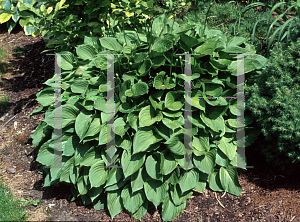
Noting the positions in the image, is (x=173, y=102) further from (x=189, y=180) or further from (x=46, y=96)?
(x=46, y=96)

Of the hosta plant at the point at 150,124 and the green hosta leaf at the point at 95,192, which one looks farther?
the green hosta leaf at the point at 95,192

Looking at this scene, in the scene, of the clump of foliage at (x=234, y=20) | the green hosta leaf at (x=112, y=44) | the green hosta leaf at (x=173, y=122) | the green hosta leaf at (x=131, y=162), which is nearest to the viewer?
the green hosta leaf at (x=173, y=122)

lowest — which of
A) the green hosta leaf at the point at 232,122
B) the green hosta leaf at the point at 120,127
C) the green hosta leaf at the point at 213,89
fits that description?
the green hosta leaf at the point at 232,122

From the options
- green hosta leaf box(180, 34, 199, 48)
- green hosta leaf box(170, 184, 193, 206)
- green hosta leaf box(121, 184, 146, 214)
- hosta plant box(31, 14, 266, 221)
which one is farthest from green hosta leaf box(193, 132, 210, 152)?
green hosta leaf box(180, 34, 199, 48)

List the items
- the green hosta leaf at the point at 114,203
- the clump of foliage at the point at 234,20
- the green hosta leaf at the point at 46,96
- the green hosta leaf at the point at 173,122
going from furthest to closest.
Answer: the clump of foliage at the point at 234,20 → the green hosta leaf at the point at 46,96 → the green hosta leaf at the point at 114,203 → the green hosta leaf at the point at 173,122

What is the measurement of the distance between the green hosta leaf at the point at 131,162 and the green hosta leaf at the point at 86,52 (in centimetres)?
117

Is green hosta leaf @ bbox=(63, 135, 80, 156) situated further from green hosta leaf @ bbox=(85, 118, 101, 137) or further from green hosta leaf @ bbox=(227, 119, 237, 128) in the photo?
green hosta leaf @ bbox=(227, 119, 237, 128)

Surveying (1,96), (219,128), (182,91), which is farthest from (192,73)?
(1,96)

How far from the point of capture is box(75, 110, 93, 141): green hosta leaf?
287cm

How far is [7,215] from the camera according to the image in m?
2.90

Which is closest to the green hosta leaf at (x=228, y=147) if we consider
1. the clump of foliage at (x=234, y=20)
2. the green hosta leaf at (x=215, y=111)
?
the green hosta leaf at (x=215, y=111)

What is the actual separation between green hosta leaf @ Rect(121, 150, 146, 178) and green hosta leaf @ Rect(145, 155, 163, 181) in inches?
2.6

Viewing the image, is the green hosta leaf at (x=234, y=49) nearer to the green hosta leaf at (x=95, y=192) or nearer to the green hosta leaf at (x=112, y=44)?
the green hosta leaf at (x=112, y=44)

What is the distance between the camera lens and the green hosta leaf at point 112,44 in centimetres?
314
